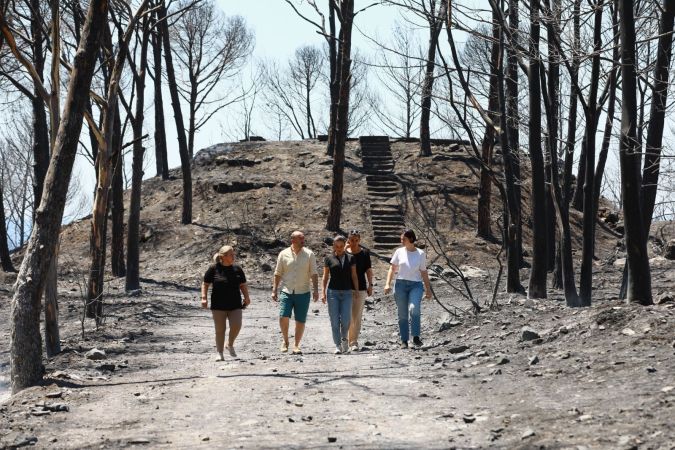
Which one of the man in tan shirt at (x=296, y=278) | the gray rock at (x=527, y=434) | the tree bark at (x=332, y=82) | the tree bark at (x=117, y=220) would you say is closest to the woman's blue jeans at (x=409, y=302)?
the man in tan shirt at (x=296, y=278)

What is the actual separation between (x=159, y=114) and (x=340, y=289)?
27.8 meters

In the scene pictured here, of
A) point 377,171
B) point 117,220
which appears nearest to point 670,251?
point 377,171

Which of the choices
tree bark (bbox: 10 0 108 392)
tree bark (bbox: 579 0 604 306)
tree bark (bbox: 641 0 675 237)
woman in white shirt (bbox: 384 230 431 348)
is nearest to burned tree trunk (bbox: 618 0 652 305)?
tree bark (bbox: 641 0 675 237)

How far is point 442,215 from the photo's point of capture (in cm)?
3500

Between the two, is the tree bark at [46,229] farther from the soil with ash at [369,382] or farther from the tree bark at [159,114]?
the tree bark at [159,114]

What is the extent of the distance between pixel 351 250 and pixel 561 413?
6246 mm

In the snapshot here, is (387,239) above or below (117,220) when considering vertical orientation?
below

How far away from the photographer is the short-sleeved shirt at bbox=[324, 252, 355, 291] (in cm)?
1324

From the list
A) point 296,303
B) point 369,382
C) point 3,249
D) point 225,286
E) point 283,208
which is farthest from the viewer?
point 283,208

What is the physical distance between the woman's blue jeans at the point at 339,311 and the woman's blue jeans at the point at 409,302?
2.28 ft

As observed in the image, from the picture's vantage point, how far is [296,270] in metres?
12.9

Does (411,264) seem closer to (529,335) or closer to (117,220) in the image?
(529,335)

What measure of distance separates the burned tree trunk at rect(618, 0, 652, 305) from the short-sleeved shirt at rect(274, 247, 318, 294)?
4.25m

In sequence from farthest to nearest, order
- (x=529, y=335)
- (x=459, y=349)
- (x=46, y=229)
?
(x=459, y=349), (x=529, y=335), (x=46, y=229)
